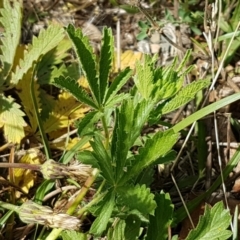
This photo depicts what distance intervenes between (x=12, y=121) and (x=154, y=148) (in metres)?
0.68

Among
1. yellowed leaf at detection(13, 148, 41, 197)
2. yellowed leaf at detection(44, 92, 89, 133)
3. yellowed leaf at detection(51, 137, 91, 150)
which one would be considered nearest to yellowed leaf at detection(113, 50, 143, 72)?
yellowed leaf at detection(44, 92, 89, 133)

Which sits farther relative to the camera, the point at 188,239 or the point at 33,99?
the point at 33,99

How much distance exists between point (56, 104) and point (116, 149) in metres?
0.66

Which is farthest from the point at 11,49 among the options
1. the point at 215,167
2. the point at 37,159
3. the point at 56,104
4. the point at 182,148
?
the point at 215,167

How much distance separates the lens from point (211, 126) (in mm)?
1958

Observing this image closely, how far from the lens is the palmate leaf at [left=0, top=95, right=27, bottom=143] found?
5.82 ft

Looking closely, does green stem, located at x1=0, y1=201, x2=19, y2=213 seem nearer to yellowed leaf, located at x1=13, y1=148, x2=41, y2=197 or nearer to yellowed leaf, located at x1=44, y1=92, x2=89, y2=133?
yellowed leaf, located at x1=13, y1=148, x2=41, y2=197

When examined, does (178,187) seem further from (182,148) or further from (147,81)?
(147,81)

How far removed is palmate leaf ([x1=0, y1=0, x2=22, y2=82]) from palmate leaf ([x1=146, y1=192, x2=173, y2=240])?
75 centimetres

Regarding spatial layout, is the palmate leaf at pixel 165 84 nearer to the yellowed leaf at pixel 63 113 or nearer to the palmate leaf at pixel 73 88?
the palmate leaf at pixel 73 88

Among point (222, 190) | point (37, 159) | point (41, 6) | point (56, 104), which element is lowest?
point (222, 190)

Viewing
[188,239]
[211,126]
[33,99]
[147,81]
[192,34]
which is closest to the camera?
[147,81]

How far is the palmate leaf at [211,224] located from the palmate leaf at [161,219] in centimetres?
7

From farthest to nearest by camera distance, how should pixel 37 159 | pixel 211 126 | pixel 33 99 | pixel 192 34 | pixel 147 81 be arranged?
1. pixel 192 34
2. pixel 211 126
3. pixel 37 159
4. pixel 33 99
5. pixel 147 81
